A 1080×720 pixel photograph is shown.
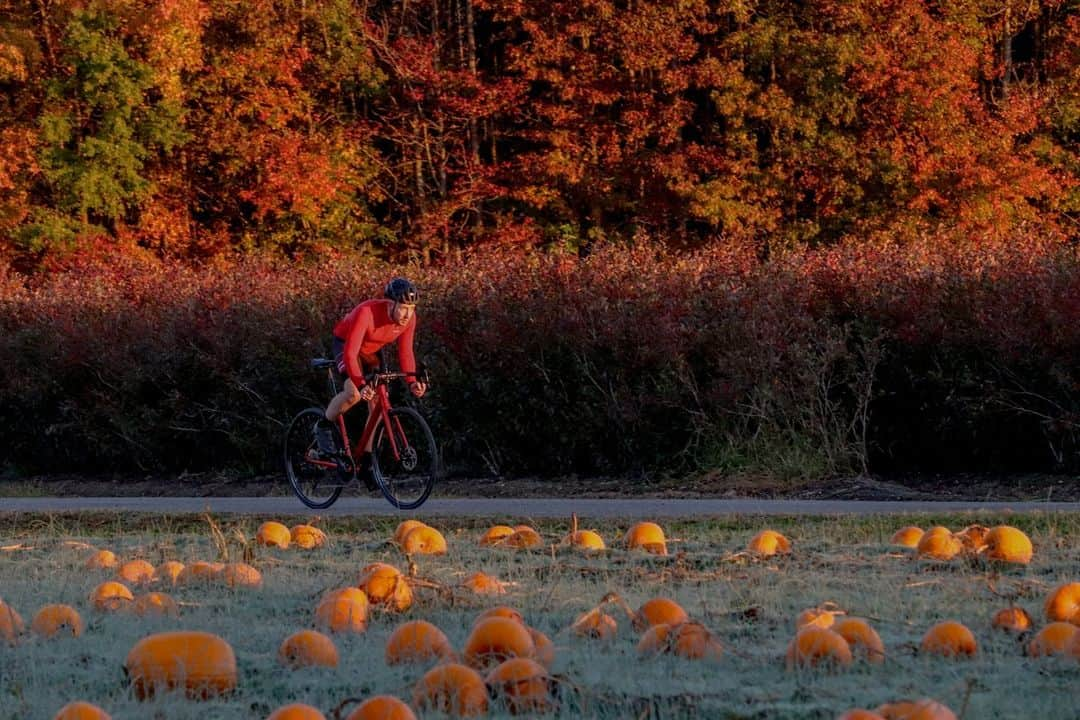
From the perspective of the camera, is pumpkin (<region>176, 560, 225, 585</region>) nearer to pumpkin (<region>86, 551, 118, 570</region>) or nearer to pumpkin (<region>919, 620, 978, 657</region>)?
pumpkin (<region>86, 551, 118, 570</region>)

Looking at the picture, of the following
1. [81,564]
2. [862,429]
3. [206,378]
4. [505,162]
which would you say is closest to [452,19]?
[505,162]

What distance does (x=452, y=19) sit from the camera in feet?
111

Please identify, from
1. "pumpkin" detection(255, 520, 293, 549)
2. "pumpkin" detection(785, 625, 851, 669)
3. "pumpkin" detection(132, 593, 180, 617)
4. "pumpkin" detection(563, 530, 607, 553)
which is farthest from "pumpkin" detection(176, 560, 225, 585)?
"pumpkin" detection(785, 625, 851, 669)

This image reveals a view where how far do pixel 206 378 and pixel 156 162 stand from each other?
646 inches

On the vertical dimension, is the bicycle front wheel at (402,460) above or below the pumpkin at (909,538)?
above

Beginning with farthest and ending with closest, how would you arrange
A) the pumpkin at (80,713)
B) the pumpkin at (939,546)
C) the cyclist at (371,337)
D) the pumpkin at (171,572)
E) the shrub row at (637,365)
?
A: the shrub row at (637,365), the cyclist at (371,337), the pumpkin at (939,546), the pumpkin at (171,572), the pumpkin at (80,713)

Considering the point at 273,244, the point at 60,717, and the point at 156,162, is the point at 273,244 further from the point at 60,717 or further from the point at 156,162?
the point at 60,717

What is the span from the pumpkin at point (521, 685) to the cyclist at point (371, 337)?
677cm

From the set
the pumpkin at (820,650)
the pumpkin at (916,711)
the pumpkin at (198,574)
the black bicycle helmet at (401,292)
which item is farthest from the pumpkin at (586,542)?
the pumpkin at (916,711)

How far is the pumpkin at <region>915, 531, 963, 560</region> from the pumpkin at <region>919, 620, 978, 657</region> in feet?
7.53

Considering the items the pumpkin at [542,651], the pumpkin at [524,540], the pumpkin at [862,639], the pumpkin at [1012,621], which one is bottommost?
the pumpkin at [1012,621]

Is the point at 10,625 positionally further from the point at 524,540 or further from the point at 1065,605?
the point at 1065,605

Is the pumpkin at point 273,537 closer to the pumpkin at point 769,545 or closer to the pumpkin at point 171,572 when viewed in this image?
the pumpkin at point 171,572

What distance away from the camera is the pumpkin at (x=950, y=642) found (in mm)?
4648
